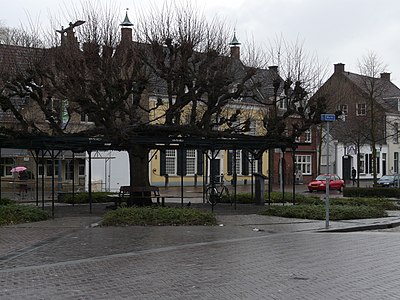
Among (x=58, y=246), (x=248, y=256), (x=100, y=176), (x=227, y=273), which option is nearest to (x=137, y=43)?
(x=58, y=246)

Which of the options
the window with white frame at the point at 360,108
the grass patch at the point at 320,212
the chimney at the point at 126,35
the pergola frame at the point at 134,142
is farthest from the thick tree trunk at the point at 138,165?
the window with white frame at the point at 360,108

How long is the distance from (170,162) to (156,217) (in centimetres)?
3300

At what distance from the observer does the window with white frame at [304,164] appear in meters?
64.2

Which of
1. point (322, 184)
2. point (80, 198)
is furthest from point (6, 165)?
point (322, 184)

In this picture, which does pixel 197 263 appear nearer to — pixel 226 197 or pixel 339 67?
pixel 226 197

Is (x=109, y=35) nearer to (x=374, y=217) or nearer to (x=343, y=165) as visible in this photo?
(x=374, y=217)

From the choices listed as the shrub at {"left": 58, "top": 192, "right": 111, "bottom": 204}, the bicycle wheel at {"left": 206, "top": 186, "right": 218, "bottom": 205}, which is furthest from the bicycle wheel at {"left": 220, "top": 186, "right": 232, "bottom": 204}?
the shrub at {"left": 58, "top": 192, "right": 111, "bottom": 204}

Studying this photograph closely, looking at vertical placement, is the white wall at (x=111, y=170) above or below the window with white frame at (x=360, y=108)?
below

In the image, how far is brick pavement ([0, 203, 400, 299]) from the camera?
31.1 feet

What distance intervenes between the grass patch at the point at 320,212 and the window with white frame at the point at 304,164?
40.3 metres

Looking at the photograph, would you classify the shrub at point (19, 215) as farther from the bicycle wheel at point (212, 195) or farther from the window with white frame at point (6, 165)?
the window with white frame at point (6, 165)

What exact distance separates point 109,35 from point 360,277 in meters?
16.9

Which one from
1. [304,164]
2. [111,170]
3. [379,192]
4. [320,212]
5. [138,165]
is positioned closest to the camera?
[320,212]

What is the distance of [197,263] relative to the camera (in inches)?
484
